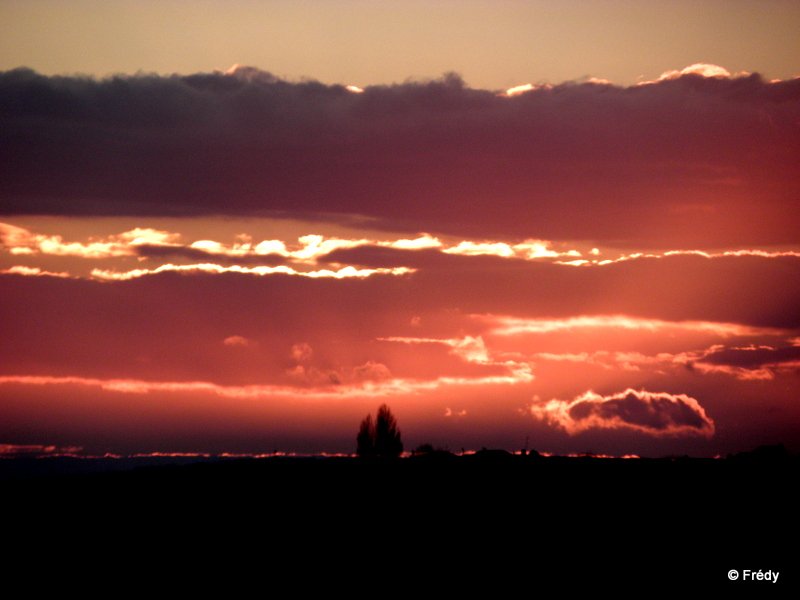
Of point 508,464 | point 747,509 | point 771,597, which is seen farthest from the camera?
point 508,464

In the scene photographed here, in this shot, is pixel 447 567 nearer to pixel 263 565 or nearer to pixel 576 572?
pixel 576 572

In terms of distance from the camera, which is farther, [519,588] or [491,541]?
[491,541]

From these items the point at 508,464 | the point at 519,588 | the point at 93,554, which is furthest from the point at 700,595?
the point at 93,554

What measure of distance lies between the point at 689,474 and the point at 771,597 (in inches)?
770

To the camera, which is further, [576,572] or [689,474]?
[689,474]

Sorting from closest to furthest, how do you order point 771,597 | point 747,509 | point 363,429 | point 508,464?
point 771,597, point 747,509, point 508,464, point 363,429

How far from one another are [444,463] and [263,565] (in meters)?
19.3

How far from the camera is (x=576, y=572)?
127ft

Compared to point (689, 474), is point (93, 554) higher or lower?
lower

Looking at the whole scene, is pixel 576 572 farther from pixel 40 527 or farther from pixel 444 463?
pixel 40 527

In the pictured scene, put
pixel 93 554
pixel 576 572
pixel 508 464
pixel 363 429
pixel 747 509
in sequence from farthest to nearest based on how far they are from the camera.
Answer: pixel 363 429, pixel 508 464, pixel 747 509, pixel 93 554, pixel 576 572

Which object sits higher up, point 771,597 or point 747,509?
point 747,509

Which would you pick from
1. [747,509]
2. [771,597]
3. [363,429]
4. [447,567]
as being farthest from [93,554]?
[363,429]

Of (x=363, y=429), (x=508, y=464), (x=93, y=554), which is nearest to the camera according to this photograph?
(x=93, y=554)
